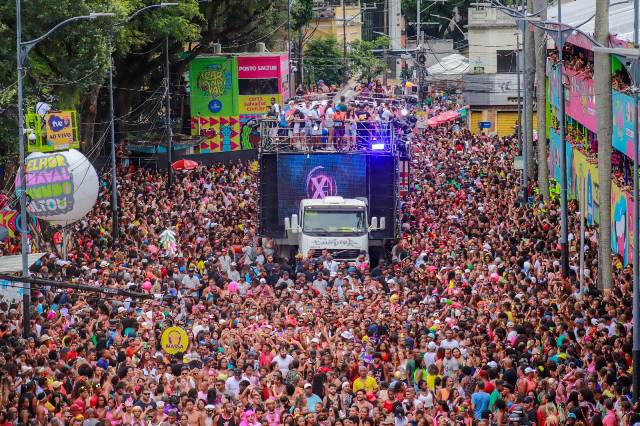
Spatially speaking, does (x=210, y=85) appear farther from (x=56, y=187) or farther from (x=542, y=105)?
(x=56, y=187)

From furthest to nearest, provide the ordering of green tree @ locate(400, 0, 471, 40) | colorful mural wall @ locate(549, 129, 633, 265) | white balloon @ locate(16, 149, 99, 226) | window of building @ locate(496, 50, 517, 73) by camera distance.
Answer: green tree @ locate(400, 0, 471, 40) < window of building @ locate(496, 50, 517, 73) < white balloon @ locate(16, 149, 99, 226) < colorful mural wall @ locate(549, 129, 633, 265)

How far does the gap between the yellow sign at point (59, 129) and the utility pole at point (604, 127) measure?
1424 cm

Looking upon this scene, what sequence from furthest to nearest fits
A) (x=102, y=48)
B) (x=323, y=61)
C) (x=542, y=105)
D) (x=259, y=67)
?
(x=323, y=61), (x=259, y=67), (x=542, y=105), (x=102, y=48)

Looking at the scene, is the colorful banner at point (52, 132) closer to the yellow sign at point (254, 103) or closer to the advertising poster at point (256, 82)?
the yellow sign at point (254, 103)

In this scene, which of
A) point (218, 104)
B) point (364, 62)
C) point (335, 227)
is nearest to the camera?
point (335, 227)

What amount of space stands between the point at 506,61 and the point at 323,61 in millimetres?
12910

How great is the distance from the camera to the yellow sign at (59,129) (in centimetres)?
3786

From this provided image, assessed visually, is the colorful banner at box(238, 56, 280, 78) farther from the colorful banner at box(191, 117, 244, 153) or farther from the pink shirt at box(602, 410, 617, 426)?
the pink shirt at box(602, 410, 617, 426)

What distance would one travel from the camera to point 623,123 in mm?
34062

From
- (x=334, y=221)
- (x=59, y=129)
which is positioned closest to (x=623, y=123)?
(x=334, y=221)

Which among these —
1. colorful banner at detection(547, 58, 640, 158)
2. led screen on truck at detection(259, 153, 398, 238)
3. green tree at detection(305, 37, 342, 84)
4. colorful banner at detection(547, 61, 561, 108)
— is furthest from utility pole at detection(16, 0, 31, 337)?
green tree at detection(305, 37, 342, 84)

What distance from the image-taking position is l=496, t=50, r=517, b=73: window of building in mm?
93619

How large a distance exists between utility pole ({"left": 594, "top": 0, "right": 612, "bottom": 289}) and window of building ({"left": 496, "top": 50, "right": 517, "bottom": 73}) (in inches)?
2525

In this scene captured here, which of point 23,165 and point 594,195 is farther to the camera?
point 594,195
